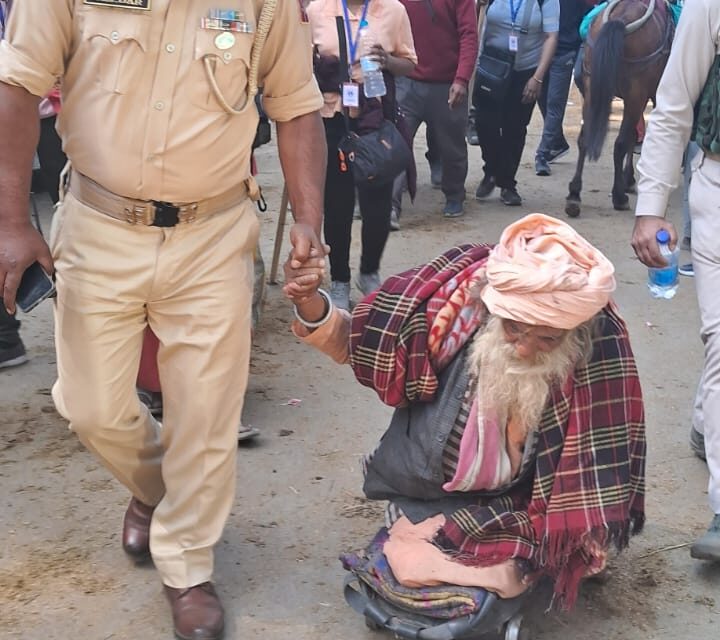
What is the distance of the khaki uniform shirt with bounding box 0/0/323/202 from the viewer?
2.75 metres

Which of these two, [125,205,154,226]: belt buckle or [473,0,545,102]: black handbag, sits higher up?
[125,205,154,226]: belt buckle

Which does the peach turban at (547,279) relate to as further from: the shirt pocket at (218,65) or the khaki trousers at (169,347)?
the shirt pocket at (218,65)

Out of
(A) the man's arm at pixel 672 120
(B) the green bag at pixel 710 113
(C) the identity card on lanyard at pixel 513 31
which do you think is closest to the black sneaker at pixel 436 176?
(C) the identity card on lanyard at pixel 513 31

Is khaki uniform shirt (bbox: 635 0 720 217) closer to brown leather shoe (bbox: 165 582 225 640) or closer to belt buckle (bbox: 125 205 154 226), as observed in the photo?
belt buckle (bbox: 125 205 154 226)

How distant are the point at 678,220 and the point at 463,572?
6082mm

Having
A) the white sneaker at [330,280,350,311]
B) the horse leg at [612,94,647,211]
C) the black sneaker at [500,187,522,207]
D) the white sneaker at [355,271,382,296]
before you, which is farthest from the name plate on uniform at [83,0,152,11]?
the black sneaker at [500,187,522,207]

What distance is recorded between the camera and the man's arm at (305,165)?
10.6 feet

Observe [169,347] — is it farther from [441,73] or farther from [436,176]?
[436,176]

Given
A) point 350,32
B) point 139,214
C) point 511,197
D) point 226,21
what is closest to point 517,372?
point 139,214

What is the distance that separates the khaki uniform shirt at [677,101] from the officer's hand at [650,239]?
0.13 ft

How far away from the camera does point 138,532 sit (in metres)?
3.55

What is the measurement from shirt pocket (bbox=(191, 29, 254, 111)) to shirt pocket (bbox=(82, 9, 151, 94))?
0.14 m

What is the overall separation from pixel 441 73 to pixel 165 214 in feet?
16.7

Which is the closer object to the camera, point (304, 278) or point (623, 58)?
point (304, 278)
